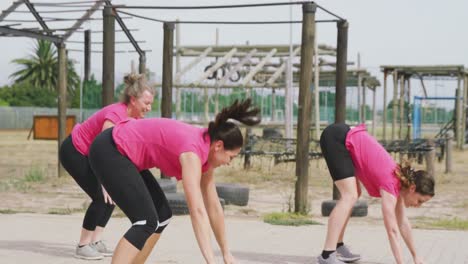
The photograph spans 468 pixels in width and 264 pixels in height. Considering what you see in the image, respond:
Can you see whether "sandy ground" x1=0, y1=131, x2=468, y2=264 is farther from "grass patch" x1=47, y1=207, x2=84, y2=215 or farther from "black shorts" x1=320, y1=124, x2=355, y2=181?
"black shorts" x1=320, y1=124, x2=355, y2=181

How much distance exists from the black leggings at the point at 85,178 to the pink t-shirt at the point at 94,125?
A: 0.05m

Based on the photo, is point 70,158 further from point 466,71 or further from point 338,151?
point 466,71

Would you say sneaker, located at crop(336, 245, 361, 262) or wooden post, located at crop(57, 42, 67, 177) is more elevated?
wooden post, located at crop(57, 42, 67, 177)

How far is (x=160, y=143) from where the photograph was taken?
15.8ft

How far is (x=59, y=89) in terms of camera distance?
1577cm

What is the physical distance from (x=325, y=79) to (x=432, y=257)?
2810cm

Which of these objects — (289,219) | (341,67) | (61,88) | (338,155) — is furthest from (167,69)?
(338,155)

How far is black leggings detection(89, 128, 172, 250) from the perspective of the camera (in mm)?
4777

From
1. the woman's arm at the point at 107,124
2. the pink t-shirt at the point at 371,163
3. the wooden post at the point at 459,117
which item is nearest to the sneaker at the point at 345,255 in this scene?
the pink t-shirt at the point at 371,163

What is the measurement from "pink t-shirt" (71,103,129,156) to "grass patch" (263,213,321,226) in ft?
11.0

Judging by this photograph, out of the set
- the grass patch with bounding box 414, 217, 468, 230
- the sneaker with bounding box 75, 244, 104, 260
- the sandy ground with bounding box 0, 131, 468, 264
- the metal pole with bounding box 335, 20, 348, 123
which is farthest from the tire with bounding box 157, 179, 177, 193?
the sneaker with bounding box 75, 244, 104, 260

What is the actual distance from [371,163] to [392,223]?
587 millimetres

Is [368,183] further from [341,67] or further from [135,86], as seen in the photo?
[341,67]

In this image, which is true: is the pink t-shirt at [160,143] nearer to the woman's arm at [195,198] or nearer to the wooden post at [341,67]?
the woman's arm at [195,198]
